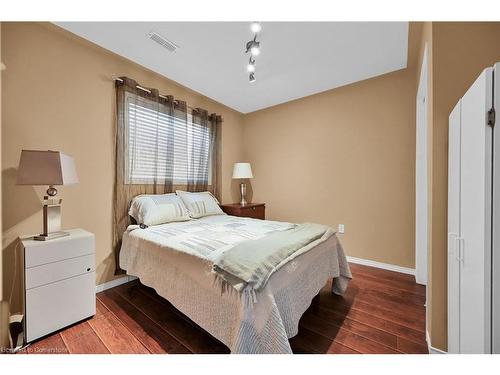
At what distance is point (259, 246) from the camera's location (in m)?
1.39

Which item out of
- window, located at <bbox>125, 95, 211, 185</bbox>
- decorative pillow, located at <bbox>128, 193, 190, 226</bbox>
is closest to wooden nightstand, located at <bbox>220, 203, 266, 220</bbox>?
window, located at <bbox>125, 95, 211, 185</bbox>

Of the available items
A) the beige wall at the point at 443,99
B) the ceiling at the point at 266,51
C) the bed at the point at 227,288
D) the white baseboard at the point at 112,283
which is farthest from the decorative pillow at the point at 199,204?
the beige wall at the point at 443,99

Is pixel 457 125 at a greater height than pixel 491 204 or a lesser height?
greater

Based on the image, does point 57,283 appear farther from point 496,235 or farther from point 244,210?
point 496,235

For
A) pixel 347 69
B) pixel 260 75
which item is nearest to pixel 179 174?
pixel 260 75

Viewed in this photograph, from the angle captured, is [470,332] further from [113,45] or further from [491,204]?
[113,45]

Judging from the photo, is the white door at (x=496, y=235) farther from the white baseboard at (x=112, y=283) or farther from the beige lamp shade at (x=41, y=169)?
the white baseboard at (x=112, y=283)

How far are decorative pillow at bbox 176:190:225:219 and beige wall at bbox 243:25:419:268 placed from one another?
4.09ft

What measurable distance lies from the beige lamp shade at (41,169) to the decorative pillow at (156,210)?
0.77 m

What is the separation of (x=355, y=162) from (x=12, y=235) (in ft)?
11.9

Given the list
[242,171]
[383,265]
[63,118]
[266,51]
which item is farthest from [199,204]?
[383,265]

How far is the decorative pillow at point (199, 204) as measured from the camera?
2654 millimetres

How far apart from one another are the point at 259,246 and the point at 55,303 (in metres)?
1.56

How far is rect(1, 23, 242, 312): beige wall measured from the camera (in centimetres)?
164
